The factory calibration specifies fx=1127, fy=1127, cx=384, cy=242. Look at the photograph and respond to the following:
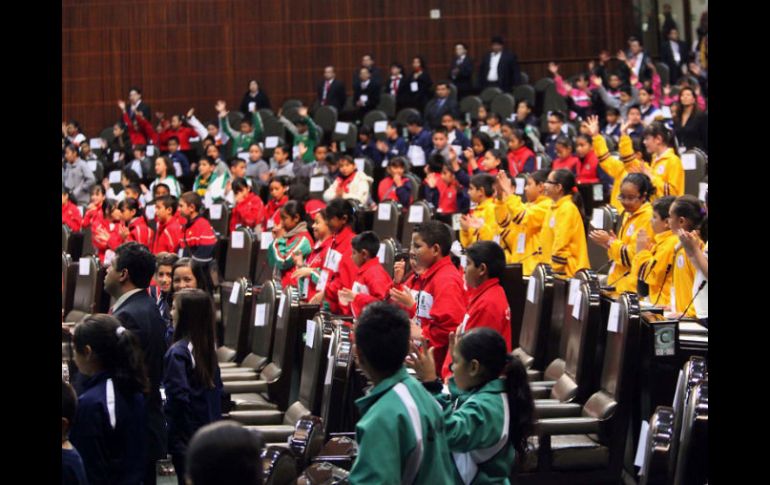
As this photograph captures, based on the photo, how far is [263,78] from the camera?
1638 centimetres

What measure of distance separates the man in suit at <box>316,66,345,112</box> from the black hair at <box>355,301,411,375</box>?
12.5 metres

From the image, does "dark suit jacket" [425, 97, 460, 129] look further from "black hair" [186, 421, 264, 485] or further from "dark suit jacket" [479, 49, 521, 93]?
"black hair" [186, 421, 264, 485]

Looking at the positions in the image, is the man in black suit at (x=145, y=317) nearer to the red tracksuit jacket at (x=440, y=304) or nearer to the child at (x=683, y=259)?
the red tracksuit jacket at (x=440, y=304)

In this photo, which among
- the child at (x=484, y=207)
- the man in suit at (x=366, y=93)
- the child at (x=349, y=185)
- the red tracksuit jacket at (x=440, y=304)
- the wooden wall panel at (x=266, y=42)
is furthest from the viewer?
the wooden wall panel at (x=266, y=42)

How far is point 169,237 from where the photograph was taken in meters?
8.78

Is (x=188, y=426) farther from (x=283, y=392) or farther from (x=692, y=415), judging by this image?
(x=692, y=415)

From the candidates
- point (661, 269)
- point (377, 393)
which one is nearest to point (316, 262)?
point (661, 269)

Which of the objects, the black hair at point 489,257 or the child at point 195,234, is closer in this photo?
the black hair at point 489,257

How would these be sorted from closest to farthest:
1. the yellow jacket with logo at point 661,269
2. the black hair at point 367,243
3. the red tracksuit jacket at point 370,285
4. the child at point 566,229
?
the yellow jacket with logo at point 661,269, the red tracksuit jacket at point 370,285, the black hair at point 367,243, the child at point 566,229

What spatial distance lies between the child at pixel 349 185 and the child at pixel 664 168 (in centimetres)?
314

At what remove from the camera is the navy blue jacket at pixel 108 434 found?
333 cm

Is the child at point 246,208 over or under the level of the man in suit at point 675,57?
under

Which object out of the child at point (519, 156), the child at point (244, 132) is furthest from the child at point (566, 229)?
the child at point (244, 132)
